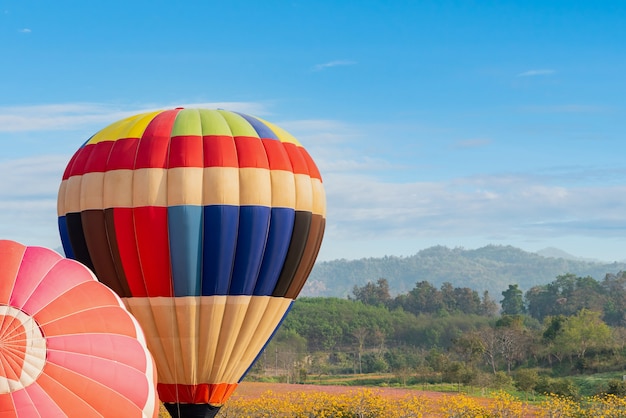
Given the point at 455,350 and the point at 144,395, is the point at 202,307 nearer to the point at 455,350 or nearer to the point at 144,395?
the point at 144,395

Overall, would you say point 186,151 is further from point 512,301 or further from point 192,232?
point 512,301

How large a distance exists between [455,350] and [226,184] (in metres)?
43.5

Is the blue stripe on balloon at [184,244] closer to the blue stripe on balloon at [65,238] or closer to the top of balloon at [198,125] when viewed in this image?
the top of balloon at [198,125]

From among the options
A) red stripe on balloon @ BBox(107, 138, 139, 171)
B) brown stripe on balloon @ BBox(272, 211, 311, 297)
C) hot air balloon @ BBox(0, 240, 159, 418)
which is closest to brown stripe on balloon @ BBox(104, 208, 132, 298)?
red stripe on balloon @ BBox(107, 138, 139, 171)

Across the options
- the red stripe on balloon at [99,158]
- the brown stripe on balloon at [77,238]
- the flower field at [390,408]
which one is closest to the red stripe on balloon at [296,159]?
the red stripe on balloon at [99,158]

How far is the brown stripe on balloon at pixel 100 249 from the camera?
19.6 m

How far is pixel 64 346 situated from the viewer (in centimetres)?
1403

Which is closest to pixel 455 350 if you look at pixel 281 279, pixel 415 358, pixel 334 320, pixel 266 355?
pixel 415 358

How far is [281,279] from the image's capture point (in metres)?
20.6

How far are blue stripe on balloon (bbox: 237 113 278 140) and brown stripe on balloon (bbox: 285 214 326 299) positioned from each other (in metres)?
2.07

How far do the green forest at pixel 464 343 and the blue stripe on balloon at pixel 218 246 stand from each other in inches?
846

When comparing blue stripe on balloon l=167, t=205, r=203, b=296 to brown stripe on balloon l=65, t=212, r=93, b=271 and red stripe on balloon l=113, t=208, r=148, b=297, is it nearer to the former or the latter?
red stripe on balloon l=113, t=208, r=148, b=297

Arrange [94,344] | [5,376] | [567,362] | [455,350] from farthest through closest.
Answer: [455,350], [567,362], [94,344], [5,376]

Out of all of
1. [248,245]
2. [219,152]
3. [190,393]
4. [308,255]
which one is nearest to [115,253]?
[248,245]
